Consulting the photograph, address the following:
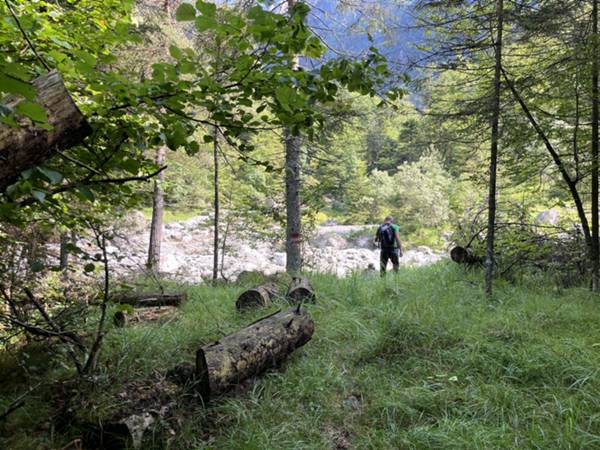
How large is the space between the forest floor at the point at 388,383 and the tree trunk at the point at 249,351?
153mm

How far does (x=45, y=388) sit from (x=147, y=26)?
9647 mm

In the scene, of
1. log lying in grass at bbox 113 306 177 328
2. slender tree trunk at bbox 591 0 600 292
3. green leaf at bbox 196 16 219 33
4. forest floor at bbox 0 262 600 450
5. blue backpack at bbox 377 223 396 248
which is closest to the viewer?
green leaf at bbox 196 16 219 33

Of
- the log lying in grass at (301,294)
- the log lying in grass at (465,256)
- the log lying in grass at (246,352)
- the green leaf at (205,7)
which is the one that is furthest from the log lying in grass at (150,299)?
the log lying in grass at (465,256)

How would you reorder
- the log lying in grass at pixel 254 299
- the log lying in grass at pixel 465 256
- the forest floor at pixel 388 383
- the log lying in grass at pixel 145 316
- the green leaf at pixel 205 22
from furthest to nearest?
the log lying in grass at pixel 465 256
the log lying in grass at pixel 254 299
the log lying in grass at pixel 145 316
the forest floor at pixel 388 383
the green leaf at pixel 205 22

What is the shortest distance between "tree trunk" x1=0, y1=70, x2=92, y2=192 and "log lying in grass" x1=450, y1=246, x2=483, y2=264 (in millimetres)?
8350

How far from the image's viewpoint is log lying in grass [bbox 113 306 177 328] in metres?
5.08

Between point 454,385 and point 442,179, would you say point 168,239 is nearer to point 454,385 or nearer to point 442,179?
point 442,179

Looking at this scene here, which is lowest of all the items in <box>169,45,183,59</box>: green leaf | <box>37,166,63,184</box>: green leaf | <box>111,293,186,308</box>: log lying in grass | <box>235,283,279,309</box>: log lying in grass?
<box>111,293,186,308</box>: log lying in grass

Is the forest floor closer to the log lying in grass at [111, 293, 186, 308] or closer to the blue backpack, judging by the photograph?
the log lying in grass at [111, 293, 186, 308]

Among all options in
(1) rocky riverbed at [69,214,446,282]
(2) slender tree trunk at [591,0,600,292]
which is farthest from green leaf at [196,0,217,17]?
(1) rocky riverbed at [69,214,446,282]

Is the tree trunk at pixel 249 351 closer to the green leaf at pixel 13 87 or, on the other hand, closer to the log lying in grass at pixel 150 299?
the log lying in grass at pixel 150 299

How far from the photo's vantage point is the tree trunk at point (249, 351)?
3344 mm

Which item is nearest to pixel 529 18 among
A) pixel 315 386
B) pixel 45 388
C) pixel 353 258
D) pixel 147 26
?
pixel 315 386

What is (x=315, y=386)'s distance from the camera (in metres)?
3.58
